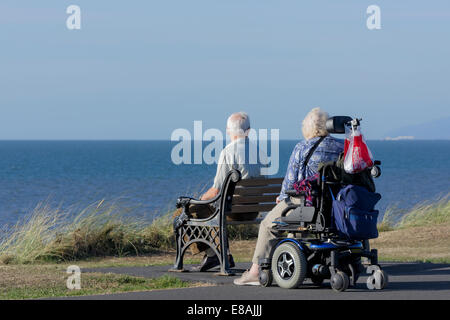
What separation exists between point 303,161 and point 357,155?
781 mm

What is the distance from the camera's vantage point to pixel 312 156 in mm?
8703

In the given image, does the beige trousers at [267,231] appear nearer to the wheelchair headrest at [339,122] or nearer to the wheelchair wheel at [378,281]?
the wheelchair headrest at [339,122]

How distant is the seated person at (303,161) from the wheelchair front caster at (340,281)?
2.55ft

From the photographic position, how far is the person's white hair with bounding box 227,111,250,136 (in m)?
10.0


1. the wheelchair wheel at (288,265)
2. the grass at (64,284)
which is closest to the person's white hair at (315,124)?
the wheelchair wheel at (288,265)

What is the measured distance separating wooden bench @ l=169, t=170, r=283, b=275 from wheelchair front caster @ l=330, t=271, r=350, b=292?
5.91ft

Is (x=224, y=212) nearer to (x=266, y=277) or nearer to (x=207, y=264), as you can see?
(x=207, y=264)

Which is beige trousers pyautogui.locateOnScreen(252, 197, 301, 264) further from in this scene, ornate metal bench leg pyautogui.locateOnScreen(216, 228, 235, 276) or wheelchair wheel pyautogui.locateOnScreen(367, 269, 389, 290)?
wheelchair wheel pyautogui.locateOnScreen(367, 269, 389, 290)

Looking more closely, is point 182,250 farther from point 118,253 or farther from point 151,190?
point 151,190

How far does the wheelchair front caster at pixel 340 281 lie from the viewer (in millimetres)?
8133

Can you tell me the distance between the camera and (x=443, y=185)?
61062 mm

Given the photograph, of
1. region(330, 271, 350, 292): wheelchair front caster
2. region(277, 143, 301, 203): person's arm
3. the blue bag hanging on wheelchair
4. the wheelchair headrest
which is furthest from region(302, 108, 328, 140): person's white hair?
region(330, 271, 350, 292): wheelchair front caster
